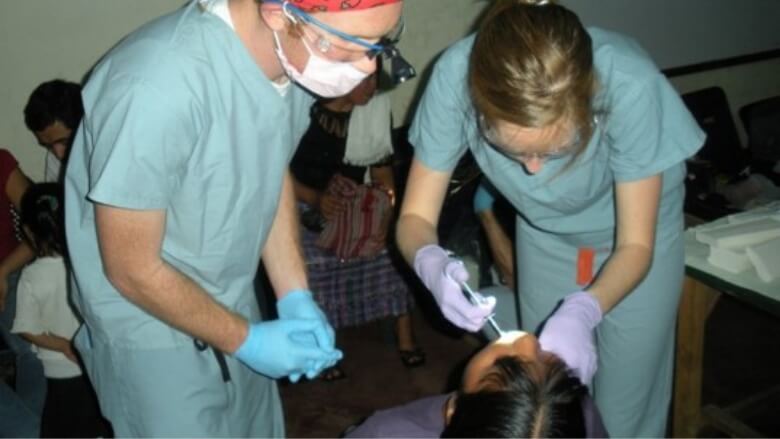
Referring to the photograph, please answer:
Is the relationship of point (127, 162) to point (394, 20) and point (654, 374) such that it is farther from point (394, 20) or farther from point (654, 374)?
point (654, 374)

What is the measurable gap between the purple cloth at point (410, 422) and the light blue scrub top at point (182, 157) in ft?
1.12

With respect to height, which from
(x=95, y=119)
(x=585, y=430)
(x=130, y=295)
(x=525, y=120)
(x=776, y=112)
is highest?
(x=95, y=119)

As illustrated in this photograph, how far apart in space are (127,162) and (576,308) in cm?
87

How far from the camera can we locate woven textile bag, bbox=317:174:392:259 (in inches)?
111

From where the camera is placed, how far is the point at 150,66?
3.74ft

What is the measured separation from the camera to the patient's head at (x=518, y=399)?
1.08 m

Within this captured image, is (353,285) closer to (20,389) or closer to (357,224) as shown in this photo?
(357,224)

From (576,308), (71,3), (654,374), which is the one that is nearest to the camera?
(576,308)

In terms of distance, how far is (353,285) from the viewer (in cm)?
289

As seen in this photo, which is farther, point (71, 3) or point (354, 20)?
point (71, 3)

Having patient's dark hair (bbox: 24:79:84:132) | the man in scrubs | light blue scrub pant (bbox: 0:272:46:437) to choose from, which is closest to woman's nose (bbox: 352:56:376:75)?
the man in scrubs

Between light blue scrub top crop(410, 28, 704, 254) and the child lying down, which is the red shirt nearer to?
light blue scrub top crop(410, 28, 704, 254)

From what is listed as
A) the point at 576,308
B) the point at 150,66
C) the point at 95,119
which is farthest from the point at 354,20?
the point at 576,308

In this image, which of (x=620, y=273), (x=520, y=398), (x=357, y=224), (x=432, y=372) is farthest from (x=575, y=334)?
(x=432, y=372)
